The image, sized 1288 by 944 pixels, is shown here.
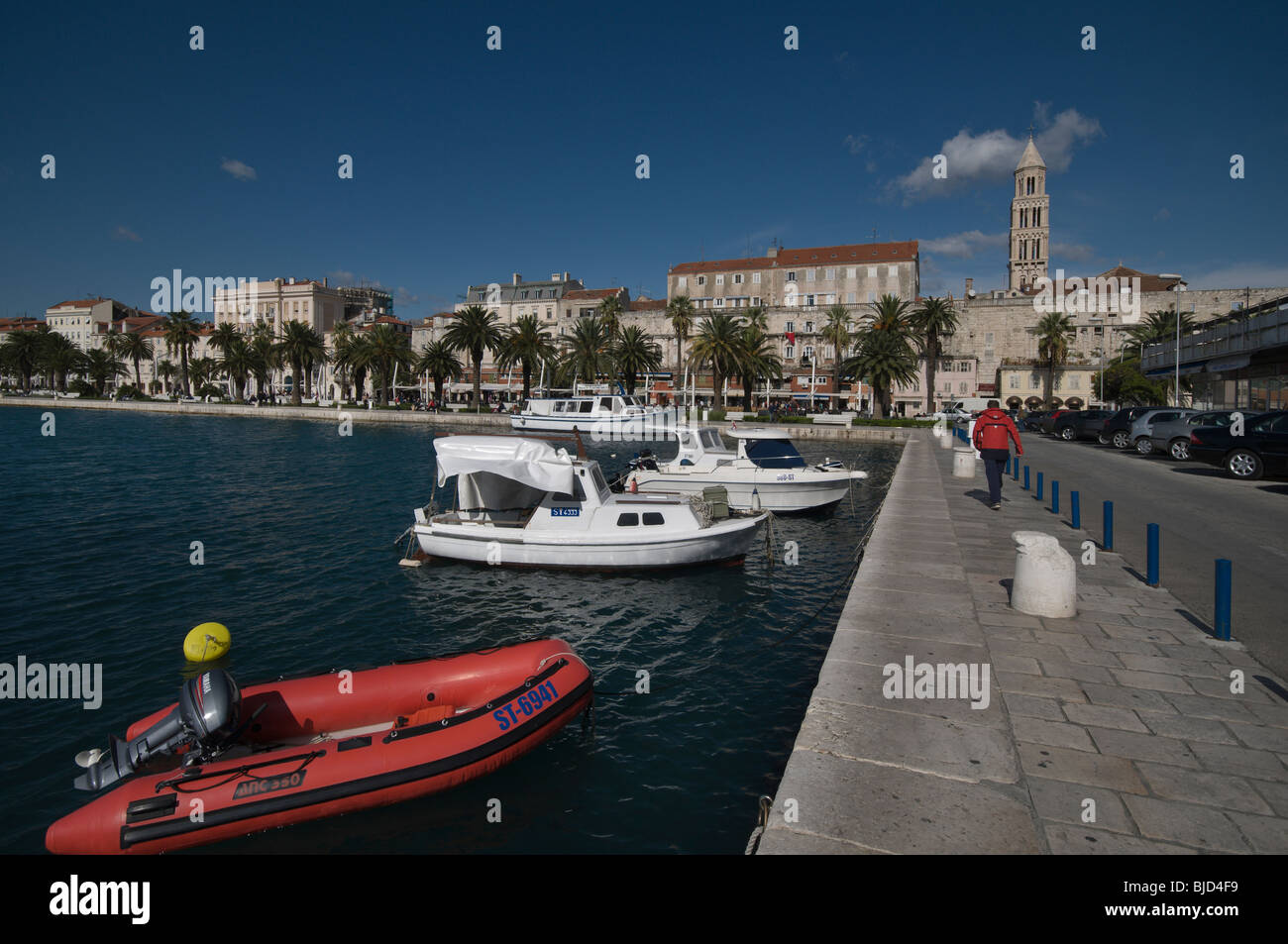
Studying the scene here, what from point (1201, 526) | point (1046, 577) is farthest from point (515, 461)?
point (1201, 526)

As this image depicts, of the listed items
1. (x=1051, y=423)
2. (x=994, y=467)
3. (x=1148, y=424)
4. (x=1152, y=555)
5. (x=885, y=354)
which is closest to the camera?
(x=1152, y=555)

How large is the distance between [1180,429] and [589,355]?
56.1 m

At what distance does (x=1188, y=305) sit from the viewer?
7869 cm

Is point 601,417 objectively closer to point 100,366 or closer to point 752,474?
point 752,474

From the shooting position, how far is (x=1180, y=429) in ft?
98.3

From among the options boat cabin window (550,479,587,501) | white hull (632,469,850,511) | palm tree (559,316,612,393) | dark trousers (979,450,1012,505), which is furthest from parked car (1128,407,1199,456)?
palm tree (559,316,612,393)

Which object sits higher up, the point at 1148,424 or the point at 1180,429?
the point at 1148,424

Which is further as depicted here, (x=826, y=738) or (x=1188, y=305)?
(x=1188, y=305)

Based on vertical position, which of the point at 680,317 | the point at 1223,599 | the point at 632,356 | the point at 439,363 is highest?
the point at 680,317

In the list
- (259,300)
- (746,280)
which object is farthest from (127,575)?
(259,300)

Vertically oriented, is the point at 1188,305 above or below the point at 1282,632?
above

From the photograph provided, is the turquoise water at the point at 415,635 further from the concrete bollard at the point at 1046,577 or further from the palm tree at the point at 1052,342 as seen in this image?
the palm tree at the point at 1052,342

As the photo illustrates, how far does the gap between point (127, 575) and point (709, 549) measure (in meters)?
13.6
